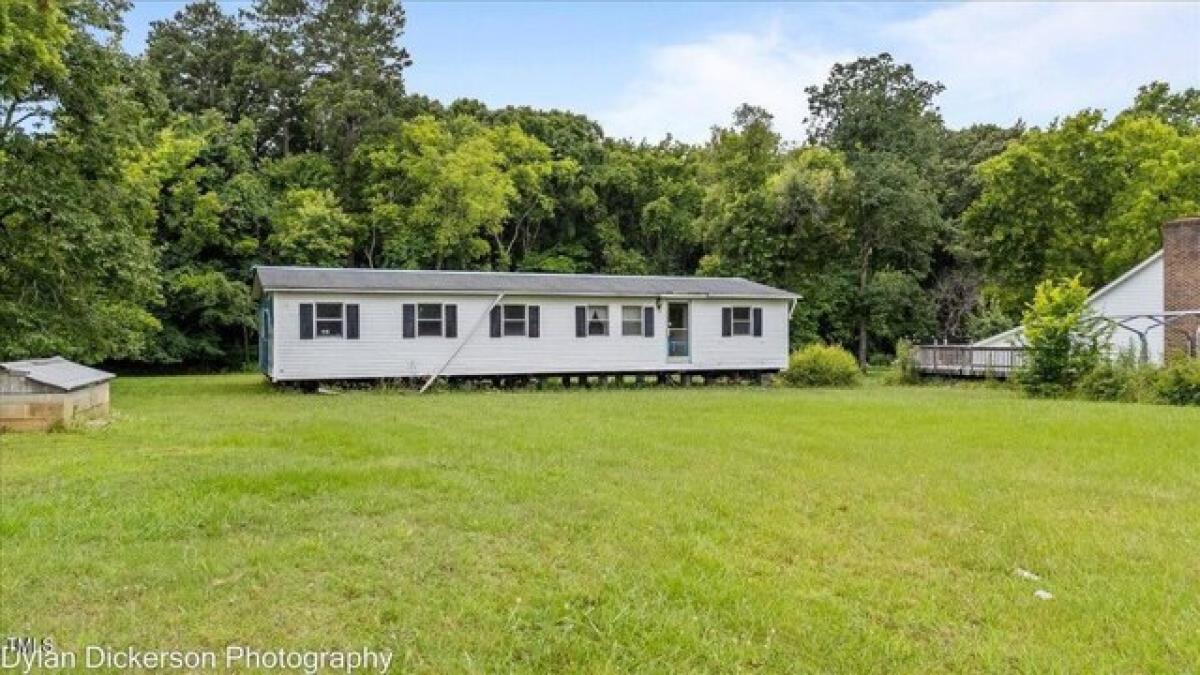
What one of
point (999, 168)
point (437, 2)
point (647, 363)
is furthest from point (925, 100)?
point (437, 2)

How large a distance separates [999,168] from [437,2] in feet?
62.7

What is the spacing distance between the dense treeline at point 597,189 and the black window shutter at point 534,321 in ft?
28.3

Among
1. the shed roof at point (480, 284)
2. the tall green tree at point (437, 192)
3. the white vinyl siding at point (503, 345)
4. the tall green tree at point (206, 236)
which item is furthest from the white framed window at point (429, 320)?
the tall green tree at point (437, 192)

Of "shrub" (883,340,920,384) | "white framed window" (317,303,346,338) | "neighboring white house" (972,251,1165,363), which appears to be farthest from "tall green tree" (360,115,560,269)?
"neighboring white house" (972,251,1165,363)

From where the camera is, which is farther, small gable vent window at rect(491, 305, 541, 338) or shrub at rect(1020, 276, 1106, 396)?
small gable vent window at rect(491, 305, 541, 338)

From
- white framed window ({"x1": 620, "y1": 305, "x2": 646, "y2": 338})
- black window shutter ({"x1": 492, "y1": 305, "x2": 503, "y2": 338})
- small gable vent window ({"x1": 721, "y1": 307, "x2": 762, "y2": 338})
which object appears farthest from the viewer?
small gable vent window ({"x1": 721, "y1": 307, "x2": 762, "y2": 338})

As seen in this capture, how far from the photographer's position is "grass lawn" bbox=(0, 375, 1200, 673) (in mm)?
3230

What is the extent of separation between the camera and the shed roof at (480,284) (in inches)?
697

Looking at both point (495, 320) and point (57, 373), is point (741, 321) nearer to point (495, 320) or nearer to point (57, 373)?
point (495, 320)

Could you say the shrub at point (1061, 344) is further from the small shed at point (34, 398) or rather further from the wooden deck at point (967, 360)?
the small shed at point (34, 398)

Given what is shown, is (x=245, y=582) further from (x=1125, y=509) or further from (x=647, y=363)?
(x=647, y=363)

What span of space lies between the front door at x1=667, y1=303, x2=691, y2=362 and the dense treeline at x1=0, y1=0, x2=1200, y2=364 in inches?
352

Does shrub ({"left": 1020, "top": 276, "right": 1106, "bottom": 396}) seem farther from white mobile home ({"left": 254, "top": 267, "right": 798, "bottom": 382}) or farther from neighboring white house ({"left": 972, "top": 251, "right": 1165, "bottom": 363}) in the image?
white mobile home ({"left": 254, "top": 267, "right": 798, "bottom": 382})

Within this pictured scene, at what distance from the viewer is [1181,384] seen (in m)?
15.0
